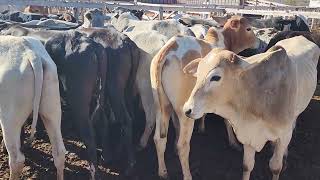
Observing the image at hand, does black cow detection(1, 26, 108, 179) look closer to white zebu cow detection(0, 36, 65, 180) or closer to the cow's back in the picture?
white zebu cow detection(0, 36, 65, 180)

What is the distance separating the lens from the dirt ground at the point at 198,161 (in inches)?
201

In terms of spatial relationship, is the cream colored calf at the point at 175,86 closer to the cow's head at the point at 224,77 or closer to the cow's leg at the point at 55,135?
the cow's head at the point at 224,77

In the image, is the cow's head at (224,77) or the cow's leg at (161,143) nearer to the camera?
the cow's head at (224,77)

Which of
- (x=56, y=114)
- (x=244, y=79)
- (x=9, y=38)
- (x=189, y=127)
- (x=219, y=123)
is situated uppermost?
(x=9, y=38)

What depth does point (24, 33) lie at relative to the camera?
533 cm

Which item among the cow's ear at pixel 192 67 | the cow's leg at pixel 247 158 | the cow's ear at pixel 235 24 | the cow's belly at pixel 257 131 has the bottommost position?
the cow's leg at pixel 247 158

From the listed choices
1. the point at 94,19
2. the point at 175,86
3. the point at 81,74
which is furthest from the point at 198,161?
the point at 94,19

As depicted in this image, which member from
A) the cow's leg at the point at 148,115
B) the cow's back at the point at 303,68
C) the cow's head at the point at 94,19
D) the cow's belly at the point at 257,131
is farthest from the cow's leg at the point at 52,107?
the cow's head at the point at 94,19

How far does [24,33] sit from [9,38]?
43.6 inches

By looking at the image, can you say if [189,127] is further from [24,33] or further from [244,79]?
[24,33]

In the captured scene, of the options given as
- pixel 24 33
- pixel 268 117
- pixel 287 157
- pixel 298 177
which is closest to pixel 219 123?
pixel 287 157

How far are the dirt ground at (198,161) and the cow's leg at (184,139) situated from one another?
286mm

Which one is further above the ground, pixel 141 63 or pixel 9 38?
pixel 9 38

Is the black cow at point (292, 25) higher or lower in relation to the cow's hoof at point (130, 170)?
higher
